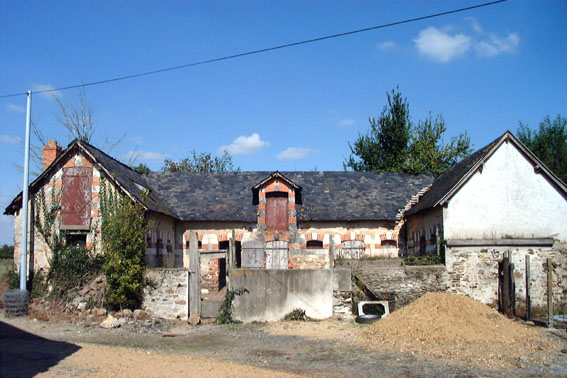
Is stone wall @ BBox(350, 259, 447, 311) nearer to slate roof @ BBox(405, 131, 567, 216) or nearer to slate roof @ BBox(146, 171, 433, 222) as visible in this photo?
slate roof @ BBox(405, 131, 567, 216)

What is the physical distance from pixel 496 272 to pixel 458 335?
710cm

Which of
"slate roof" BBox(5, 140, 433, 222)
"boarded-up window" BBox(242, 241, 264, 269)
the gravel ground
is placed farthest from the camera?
"slate roof" BBox(5, 140, 433, 222)

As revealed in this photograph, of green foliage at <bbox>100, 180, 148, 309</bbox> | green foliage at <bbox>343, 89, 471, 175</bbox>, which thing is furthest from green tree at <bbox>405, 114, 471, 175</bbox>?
green foliage at <bbox>100, 180, 148, 309</bbox>

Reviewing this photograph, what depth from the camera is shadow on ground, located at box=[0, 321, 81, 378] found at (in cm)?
1024

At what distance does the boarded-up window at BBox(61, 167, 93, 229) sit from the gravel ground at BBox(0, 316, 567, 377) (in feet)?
14.5

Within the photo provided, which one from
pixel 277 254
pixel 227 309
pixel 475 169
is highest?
pixel 475 169

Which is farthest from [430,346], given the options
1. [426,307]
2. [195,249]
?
[195,249]

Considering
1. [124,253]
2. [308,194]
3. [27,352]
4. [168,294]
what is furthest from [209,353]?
[308,194]

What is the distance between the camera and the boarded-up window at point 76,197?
20.5 m

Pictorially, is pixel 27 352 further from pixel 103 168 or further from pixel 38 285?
pixel 103 168

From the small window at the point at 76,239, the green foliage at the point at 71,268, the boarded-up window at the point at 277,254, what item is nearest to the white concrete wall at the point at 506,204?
the boarded-up window at the point at 277,254

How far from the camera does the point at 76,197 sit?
67.6ft

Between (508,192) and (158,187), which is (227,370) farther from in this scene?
(158,187)

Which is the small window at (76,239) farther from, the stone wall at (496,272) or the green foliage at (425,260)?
the stone wall at (496,272)
